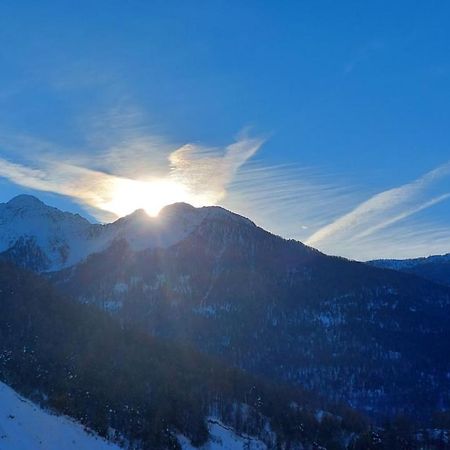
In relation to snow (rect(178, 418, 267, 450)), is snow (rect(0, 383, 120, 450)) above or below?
above

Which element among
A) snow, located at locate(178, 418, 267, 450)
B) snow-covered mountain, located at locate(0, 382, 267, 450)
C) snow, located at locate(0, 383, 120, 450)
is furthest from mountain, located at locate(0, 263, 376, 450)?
snow, located at locate(0, 383, 120, 450)

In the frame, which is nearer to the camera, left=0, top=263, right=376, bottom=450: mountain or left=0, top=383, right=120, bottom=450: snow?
left=0, top=383, right=120, bottom=450: snow

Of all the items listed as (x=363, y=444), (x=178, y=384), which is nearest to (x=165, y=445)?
(x=178, y=384)

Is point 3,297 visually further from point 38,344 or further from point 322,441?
point 322,441

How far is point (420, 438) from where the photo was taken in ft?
481

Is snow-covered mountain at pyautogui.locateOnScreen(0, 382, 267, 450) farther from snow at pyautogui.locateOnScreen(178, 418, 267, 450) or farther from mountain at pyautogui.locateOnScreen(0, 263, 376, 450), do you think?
snow at pyautogui.locateOnScreen(178, 418, 267, 450)

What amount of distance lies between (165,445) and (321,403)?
10422 centimetres

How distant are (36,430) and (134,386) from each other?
7057cm

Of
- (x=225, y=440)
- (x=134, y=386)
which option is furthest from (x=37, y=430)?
(x=134, y=386)

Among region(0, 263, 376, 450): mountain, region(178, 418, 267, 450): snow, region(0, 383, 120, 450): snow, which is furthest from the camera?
region(178, 418, 267, 450): snow

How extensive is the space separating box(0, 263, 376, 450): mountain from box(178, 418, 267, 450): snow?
397mm

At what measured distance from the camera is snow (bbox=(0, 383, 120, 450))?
61.1 metres

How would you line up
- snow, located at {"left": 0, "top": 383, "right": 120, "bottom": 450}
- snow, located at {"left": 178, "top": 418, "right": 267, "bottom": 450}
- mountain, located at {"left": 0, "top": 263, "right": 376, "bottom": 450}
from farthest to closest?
snow, located at {"left": 178, "top": 418, "right": 267, "bottom": 450}, mountain, located at {"left": 0, "top": 263, "right": 376, "bottom": 450}, snow, located at {"left": 0, "top": 383, "right": 120, "bottom": 450}

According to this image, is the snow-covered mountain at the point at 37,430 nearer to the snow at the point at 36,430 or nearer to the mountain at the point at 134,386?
the snow at the point at 36,430
